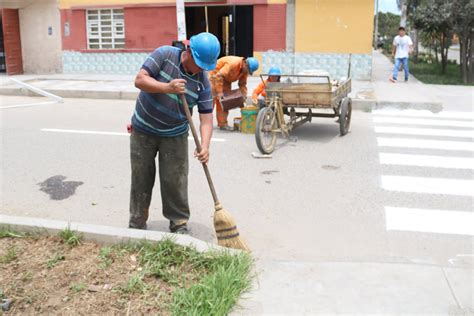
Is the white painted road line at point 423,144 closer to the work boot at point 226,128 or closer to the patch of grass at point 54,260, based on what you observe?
the work boot at point 226,128

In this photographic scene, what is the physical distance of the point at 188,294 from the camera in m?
3.42

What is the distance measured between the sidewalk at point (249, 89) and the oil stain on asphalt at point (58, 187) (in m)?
8.05

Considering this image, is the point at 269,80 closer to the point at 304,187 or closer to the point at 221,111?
the point at 221,111

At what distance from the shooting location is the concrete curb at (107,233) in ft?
13.3

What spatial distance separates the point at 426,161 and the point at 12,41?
17.5 meters

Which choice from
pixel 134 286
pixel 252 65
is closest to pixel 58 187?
pixel 134 286

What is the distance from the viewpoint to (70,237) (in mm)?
4141

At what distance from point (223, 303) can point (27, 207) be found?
3286 millimetres

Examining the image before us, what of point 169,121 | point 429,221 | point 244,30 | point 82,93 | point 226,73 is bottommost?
point 429,221

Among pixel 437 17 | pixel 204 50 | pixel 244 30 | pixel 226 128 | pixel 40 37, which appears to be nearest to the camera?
pixel 204 50

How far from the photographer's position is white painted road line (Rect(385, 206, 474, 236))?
523 cm

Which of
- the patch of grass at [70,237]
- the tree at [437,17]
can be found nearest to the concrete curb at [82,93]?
the tree at [437,17]

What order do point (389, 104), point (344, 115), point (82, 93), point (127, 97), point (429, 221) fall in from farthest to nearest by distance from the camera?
point (82, 93), point (127, 97), point (389, 104), point (344, 115), point (429, 221)

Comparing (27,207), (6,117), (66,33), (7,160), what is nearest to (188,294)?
(27,207)
